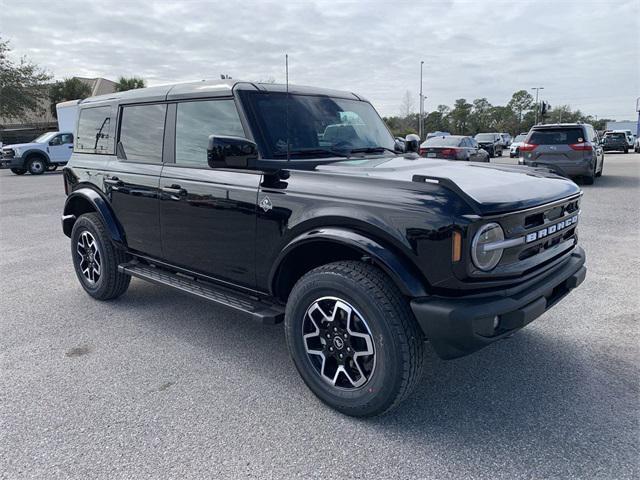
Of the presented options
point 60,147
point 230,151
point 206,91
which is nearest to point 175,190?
point 206,91

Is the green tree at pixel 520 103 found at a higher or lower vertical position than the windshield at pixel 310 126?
higher

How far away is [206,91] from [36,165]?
831 inches

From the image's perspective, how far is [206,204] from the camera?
3572 millimetres

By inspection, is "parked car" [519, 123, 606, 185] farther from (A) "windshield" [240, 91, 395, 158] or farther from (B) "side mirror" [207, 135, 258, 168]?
(B) "side mirror" [207, 135, 258, 168]

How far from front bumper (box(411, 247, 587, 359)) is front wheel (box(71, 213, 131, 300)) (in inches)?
127

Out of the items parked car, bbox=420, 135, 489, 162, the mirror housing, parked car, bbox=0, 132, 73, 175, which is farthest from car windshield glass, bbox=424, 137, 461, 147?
parked car, bbox=0, 132, 73, 175

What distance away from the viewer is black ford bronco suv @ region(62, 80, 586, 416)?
8.36 ft

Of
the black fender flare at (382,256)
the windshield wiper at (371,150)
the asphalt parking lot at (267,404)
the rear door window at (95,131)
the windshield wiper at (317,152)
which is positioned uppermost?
the rear door window at (95,131)

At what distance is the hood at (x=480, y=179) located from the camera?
2.57m

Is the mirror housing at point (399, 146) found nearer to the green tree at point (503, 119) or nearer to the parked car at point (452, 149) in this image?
the parked car at point (452, 149)

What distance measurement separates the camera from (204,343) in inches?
154

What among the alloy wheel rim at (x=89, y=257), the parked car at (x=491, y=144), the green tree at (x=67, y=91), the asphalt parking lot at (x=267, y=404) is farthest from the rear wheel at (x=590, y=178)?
the green tree at (x=67, y=91)

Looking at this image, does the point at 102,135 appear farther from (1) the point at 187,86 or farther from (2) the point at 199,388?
(2) the point at 199,388

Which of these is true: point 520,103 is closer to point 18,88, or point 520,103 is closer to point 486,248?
point 18,88
